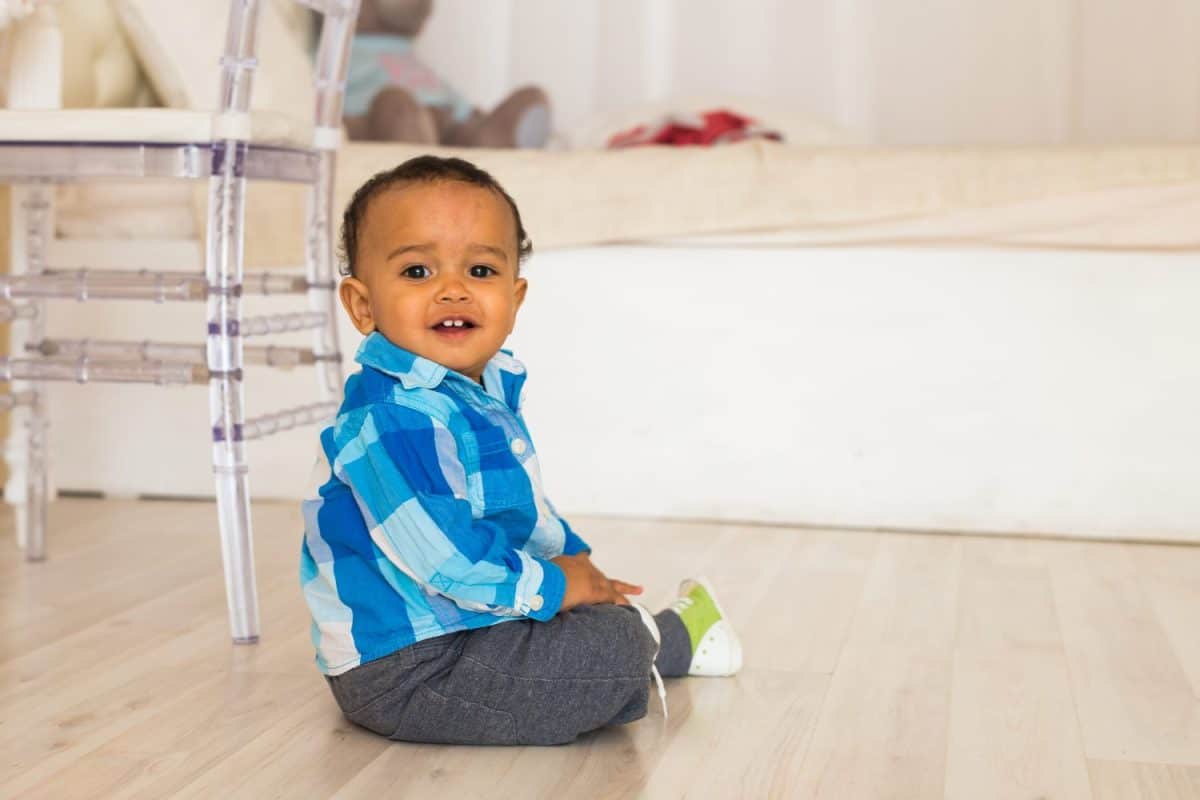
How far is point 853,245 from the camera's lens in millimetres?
2035

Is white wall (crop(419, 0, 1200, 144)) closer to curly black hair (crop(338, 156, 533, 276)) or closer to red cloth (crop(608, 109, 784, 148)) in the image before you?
red cloth (crop(608, 109, 784, 148))

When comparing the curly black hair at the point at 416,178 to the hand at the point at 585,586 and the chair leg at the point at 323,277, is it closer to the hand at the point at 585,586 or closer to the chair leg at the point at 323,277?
the hand at the point at 585,586

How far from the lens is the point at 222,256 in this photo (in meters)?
1.44

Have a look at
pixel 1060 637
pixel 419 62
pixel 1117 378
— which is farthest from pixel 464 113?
pixel 1060 637

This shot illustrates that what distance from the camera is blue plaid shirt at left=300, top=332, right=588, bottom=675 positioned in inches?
44.9

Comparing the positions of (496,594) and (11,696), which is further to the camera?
(11,696)

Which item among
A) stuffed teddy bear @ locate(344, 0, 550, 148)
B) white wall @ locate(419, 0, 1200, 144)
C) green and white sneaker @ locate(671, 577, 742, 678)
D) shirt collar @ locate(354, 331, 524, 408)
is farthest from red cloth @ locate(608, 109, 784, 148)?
shirt collar @ locate(354, 331, 524, 408)

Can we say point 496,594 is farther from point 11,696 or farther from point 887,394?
point 887,394

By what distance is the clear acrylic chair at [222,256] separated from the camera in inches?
56.4

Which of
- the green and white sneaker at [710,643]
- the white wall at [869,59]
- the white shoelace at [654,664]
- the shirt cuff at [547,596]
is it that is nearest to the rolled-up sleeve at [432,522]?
the shirt cuff at [547,596]

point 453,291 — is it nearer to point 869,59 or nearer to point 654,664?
point 654,664

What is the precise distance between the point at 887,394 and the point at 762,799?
1.08m

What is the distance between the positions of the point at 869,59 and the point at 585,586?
2.21 m

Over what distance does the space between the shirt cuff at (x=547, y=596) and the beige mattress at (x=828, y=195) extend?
0.94 metres
